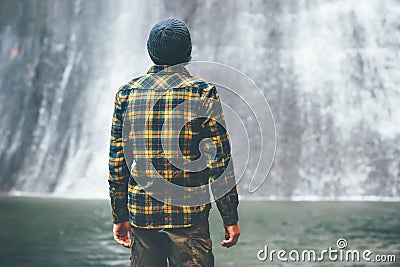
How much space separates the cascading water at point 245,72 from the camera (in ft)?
52.2

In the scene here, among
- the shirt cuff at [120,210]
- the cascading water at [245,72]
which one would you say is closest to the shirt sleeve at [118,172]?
the shirt cuff at [120,210]

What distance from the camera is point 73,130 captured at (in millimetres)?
17875

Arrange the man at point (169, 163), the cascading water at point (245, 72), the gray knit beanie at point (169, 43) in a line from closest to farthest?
the man at point (169, 163) → the gray knit beanie at point (169, 43) → the cascading water at point (245, 72)

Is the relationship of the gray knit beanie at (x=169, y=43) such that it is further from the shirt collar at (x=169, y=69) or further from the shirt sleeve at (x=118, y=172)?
the shirt sleeve at (x=118, y=172)

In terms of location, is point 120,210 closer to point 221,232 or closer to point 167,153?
point 167,153

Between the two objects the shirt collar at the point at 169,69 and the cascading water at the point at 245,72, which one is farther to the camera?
the cascading water at the point at 245,72

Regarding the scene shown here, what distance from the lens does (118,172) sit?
8.25 ft

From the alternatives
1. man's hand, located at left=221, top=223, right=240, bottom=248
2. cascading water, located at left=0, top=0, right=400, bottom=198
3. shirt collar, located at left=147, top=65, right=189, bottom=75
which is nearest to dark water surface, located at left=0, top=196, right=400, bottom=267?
cascading water, located at left=0, top=0, right=400, bottom=198

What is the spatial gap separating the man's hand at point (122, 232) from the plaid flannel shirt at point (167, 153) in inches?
4.2

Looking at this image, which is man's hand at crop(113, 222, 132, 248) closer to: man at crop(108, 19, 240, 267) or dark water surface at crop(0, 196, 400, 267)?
man at crop(108, 19, 240, 267)

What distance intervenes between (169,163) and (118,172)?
26 cm

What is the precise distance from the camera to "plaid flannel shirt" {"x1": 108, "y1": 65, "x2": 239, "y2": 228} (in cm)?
238

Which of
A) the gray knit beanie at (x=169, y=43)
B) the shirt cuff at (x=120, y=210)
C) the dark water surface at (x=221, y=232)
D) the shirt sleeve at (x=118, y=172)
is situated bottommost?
the dark water surface at (x=221, y=232)

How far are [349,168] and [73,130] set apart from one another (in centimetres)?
808
